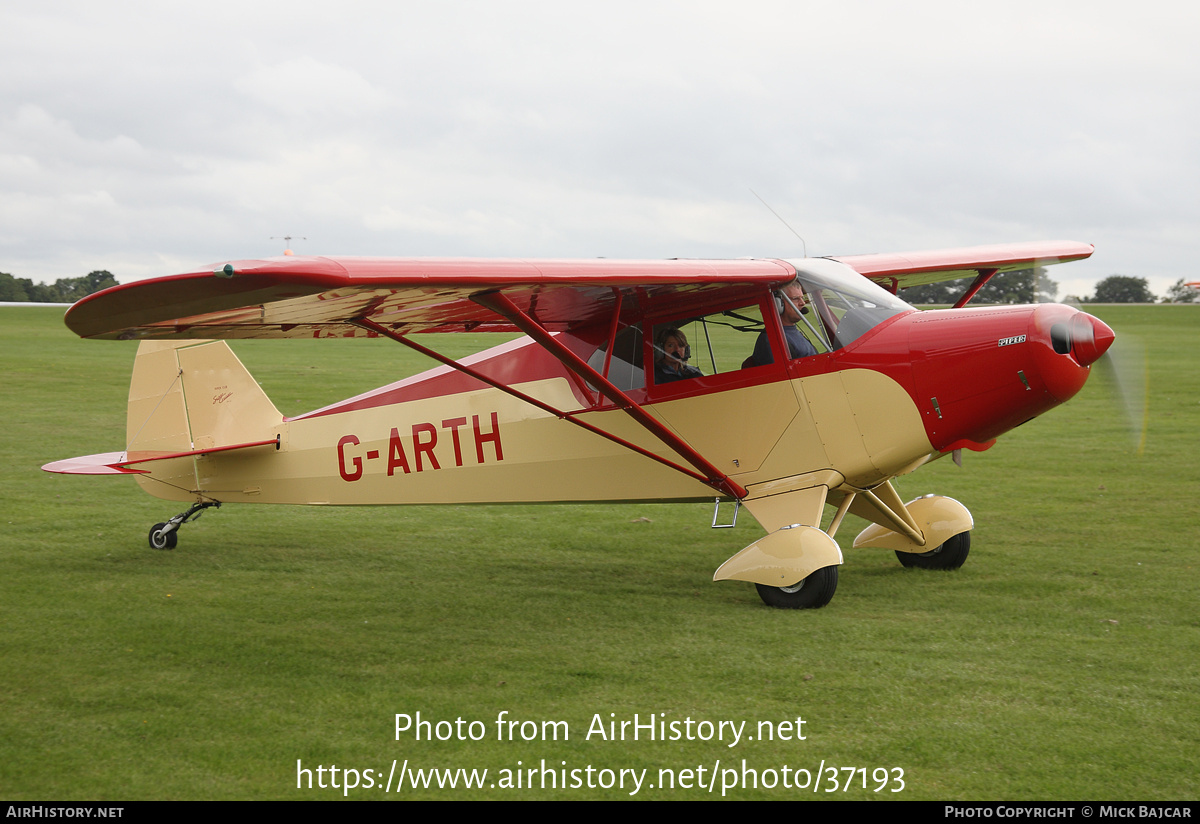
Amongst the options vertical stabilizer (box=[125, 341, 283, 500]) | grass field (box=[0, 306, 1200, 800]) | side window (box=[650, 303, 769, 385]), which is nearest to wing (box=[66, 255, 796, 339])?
side window (box=[650, 303, 769, 385])

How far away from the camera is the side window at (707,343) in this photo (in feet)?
23.1

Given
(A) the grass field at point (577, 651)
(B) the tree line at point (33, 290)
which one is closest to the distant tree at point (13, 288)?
(B) the tree line at point (33, 290)

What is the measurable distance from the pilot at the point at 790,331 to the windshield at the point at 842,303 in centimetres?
7

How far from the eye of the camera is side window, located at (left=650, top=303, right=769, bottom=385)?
7027 millimetres

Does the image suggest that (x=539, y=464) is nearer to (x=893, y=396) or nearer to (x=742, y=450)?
(x=742, y=450)

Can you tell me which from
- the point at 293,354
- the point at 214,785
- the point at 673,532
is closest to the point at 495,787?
the point at 214,785

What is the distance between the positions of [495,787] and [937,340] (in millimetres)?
4215

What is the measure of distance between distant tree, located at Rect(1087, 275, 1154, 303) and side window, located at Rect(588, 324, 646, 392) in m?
78.5

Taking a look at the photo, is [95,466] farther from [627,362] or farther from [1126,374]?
[1126,374]

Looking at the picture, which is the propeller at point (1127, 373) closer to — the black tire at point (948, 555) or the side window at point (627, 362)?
the black tire at point (948, 555)

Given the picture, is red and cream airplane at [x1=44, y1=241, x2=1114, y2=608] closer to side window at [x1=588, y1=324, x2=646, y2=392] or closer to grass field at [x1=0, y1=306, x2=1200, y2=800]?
side window at [x1=588, y1=324, x2=646, y2=392]

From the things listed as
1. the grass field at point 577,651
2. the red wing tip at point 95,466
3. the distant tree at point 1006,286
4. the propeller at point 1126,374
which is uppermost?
the distant tree at point 1006,286

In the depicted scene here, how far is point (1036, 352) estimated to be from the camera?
6.16 meters

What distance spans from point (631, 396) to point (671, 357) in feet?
1.41
